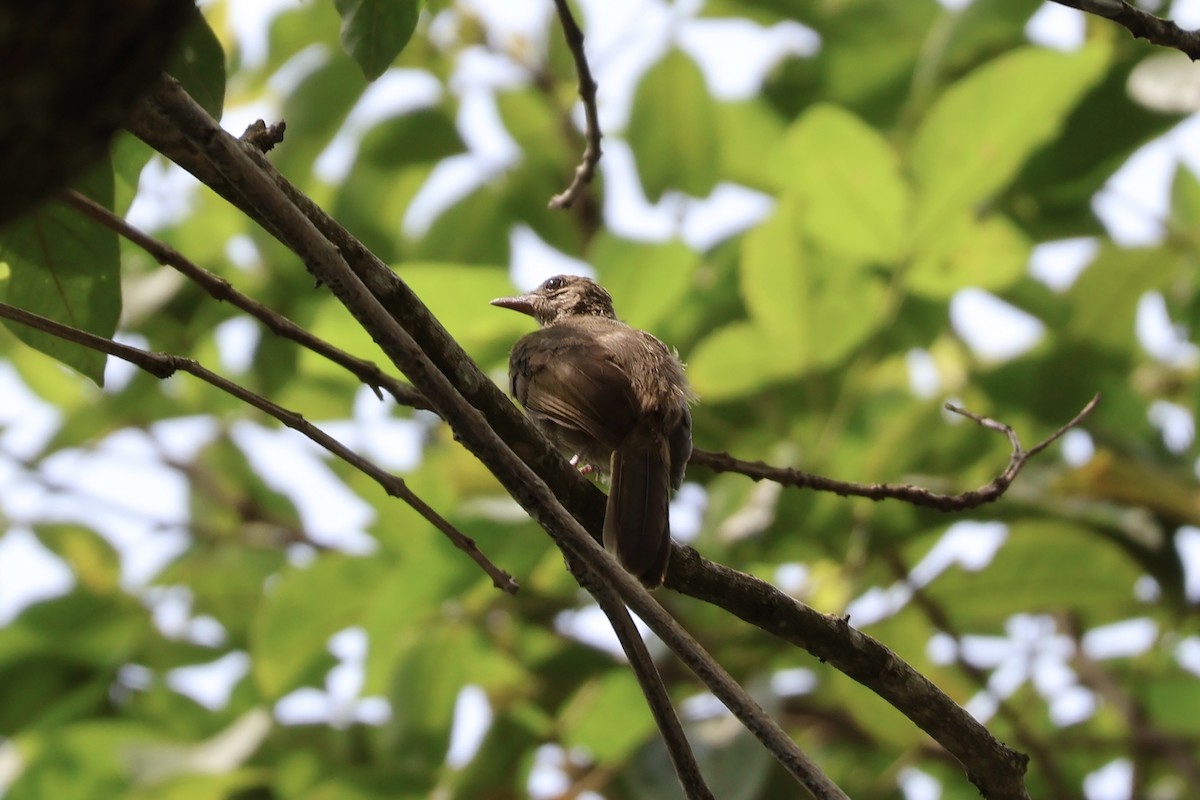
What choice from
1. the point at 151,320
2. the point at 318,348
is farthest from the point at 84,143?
the point at 151,320

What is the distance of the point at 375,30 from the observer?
2320 mm

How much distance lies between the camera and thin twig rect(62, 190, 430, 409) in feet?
6.33

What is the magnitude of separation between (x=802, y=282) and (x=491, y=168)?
81.9 inches

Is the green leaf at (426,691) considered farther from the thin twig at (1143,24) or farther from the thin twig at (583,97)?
the thin twig at (1143,24)

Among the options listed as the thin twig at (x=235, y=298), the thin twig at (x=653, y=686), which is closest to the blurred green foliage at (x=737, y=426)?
the thin twig at (x=235, y=298)

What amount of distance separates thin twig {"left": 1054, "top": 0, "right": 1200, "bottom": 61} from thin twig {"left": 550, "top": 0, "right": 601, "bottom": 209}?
1.08 meters

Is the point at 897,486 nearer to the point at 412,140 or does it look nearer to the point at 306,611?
the point at 306,611

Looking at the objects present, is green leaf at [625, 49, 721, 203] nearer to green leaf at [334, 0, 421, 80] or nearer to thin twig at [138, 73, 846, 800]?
green leaf at [334, 0, 421, 80]

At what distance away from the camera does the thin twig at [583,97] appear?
285 cm

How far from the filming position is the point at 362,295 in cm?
173

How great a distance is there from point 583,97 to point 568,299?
9.22ft

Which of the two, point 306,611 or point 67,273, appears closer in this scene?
point 67,273

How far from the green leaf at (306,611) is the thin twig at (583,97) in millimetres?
2207

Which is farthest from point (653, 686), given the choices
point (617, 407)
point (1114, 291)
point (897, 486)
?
point (1114, 291)
